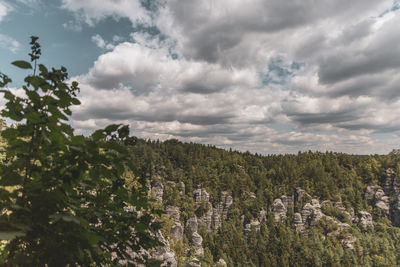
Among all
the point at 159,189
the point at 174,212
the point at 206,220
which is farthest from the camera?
the point at 206,220

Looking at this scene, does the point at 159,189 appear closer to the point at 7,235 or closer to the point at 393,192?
the point at 7,235

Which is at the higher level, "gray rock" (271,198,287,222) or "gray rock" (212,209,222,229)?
"gray rock" (271,198,287,222)

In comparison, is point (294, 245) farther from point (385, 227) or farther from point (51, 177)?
point (51, 177)

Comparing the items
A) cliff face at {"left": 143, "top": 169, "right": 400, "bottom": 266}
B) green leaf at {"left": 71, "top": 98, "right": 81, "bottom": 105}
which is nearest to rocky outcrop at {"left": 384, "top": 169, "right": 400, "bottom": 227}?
cliff face at {"left": 143, "top": 169, "right": 400, "bottom": 266}

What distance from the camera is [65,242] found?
6.72 ft

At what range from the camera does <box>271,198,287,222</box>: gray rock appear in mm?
176875

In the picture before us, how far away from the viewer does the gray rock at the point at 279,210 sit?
177 metres

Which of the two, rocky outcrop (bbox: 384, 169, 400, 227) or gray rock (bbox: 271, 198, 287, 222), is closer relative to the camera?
gray rock (bbox: 271, 198, 287, 222)

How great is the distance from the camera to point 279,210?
180875 millimetres

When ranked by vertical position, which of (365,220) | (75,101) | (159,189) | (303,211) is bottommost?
(365,220)

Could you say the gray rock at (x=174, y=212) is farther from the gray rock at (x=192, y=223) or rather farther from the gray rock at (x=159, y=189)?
the gray rock at (x=159, y=189)

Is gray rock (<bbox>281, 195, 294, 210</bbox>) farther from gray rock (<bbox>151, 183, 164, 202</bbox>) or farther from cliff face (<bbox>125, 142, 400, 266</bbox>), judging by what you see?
gray rock (<bbox>151, 183, 164, 202</bbox>)

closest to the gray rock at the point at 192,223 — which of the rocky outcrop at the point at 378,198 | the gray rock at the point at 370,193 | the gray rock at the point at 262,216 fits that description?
the gray rock at the point at 262,216

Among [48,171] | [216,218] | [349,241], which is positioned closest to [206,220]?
[216,218]
